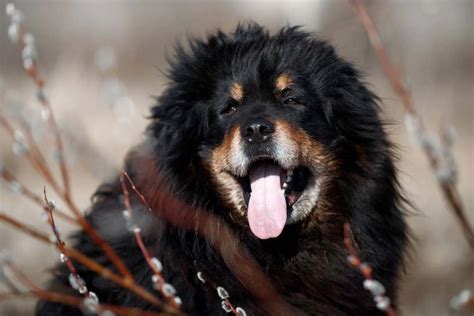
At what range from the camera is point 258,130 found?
423cm

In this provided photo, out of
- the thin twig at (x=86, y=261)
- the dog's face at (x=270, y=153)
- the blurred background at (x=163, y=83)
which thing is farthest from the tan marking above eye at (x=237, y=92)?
the thin twig at (x=86, y=261)

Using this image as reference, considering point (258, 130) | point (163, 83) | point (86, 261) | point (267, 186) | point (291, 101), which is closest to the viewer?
point (86, 261)

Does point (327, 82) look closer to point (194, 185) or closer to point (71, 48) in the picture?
point (194, 185)

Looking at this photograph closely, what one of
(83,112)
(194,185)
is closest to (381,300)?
(194,185)

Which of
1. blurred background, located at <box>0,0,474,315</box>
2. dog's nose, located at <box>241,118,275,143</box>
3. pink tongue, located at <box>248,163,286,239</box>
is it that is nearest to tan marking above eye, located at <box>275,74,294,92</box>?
dog's nose, located at <box>241,118,275,143</box>

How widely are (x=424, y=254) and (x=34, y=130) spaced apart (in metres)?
5.93

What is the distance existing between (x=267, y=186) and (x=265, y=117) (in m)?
0.37

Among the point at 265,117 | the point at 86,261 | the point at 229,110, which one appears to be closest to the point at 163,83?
the point at 229,110

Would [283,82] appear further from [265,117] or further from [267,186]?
[267,186]

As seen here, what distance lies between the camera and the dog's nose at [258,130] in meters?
4.23

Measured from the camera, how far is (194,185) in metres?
4.57

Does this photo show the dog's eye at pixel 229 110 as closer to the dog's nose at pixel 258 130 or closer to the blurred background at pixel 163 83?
the dog's nose at pixel 258 130

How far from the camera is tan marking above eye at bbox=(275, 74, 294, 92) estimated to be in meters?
4.54

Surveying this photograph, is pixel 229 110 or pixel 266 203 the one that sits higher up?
pixel 229 110
